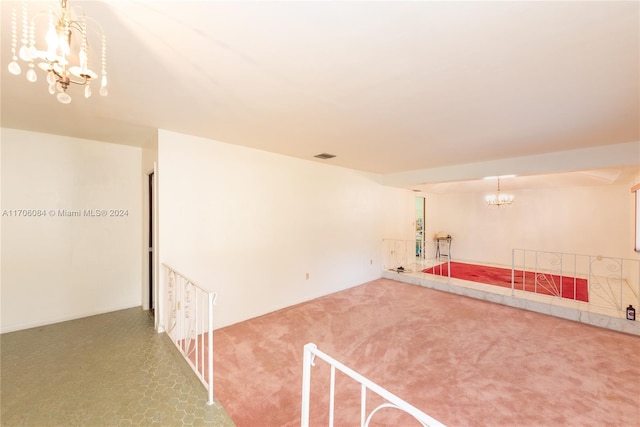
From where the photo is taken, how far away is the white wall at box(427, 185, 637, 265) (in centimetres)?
580

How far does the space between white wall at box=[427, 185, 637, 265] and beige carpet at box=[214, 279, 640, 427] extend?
146 inches

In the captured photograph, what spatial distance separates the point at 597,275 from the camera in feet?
19.8

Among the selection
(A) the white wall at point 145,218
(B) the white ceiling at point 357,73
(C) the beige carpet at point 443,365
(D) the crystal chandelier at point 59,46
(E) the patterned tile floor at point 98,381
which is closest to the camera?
(D) the crystal chandelier at point 59,46

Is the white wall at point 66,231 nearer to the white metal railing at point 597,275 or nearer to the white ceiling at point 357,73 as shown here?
the white ceiling at point 357,73

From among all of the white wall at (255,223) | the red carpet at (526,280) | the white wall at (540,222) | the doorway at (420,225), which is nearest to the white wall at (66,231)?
the white wall at (255,223)

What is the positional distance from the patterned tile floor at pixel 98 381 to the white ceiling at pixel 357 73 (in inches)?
96.2

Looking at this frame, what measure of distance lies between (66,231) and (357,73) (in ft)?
13.7

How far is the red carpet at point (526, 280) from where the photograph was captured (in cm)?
484

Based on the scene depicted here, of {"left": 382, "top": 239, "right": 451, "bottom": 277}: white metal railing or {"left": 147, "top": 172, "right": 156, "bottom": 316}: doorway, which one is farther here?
{"left": 382, "top": 239, "right": 451, "bottom": 277}: white metal railing

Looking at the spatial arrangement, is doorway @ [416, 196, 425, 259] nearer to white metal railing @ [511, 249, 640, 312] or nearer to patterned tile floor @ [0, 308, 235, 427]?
white metal railing @ [511, 249, 640, 312]

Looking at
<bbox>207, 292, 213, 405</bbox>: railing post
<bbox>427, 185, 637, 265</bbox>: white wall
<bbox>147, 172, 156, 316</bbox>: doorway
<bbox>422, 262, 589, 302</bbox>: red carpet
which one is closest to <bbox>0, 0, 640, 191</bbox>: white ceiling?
<bbox>147, 172, 156, 316</bbox>: doorway

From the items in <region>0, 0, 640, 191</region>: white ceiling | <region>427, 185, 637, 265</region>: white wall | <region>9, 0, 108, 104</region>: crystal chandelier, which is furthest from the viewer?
<region>427, 185, 637, 265</region>: white wall

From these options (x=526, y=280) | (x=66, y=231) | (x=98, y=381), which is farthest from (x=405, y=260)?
(x=66, y=231)

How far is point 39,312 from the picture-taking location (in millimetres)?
3207
